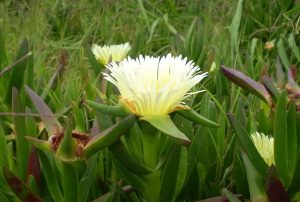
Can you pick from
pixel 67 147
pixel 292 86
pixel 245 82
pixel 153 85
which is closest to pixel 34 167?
pixel 67 147

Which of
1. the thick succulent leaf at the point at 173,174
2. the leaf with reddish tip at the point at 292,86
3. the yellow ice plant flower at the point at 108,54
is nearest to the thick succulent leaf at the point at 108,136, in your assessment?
the thick succulent leaf at the point at 173,174

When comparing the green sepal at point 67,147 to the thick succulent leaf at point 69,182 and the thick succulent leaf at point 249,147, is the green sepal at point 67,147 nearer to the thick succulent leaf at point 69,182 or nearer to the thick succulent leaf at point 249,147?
the thick succulent leaf at point 69,182

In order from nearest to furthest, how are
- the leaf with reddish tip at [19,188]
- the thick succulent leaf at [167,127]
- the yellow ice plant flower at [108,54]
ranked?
the thick succulent leaf at [167,127], the leaf with reddish tip at [19,188], the yellow ice plant flower at [108,54]

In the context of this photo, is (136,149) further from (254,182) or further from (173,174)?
(254,182)

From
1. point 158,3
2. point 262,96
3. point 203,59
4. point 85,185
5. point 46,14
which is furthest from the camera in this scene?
point 158,3

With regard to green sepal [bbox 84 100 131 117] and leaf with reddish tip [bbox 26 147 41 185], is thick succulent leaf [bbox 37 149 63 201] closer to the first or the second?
leaf with reddish tip [bbox 26 147 41 185]

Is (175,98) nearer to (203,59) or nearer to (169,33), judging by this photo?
(203,59)

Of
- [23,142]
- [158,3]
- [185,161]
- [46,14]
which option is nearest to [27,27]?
[46,14]
